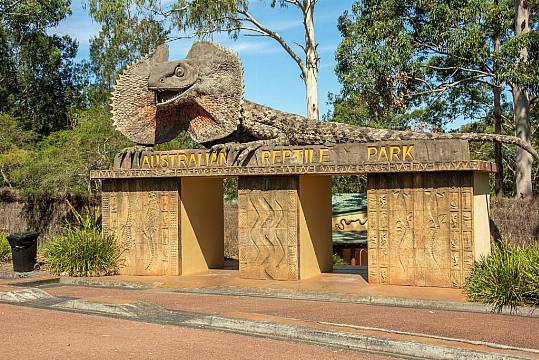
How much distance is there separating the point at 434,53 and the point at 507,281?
12.0m

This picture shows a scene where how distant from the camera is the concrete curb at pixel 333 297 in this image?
30.3 ft

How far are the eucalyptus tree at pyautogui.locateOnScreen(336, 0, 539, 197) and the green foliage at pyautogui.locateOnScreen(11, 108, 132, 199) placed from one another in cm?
719

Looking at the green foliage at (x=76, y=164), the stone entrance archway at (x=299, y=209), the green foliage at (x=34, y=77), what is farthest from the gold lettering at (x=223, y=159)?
the green foliage at (x=34, y=77)

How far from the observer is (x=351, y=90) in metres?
19.9

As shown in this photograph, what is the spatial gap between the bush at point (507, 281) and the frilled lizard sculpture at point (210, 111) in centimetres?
379

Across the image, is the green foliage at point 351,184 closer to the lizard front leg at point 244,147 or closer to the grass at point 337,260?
the grass at point 337,260

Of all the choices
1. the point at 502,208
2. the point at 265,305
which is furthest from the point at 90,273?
the point at 502,208

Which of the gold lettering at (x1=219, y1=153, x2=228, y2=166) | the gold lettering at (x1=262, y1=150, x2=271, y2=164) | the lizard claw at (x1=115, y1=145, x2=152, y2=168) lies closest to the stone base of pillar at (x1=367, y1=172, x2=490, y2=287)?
the gold lettering at (x1=262, y1=150, x2=271, y2=164)

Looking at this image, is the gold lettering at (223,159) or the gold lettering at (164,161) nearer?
the gold lettering at (223,159)

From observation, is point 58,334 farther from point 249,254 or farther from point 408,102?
point 408,102

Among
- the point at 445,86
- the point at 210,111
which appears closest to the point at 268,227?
the point at 210,111

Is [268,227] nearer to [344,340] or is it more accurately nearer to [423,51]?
[344,340]

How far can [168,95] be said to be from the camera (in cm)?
1348

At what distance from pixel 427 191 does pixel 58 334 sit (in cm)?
637
